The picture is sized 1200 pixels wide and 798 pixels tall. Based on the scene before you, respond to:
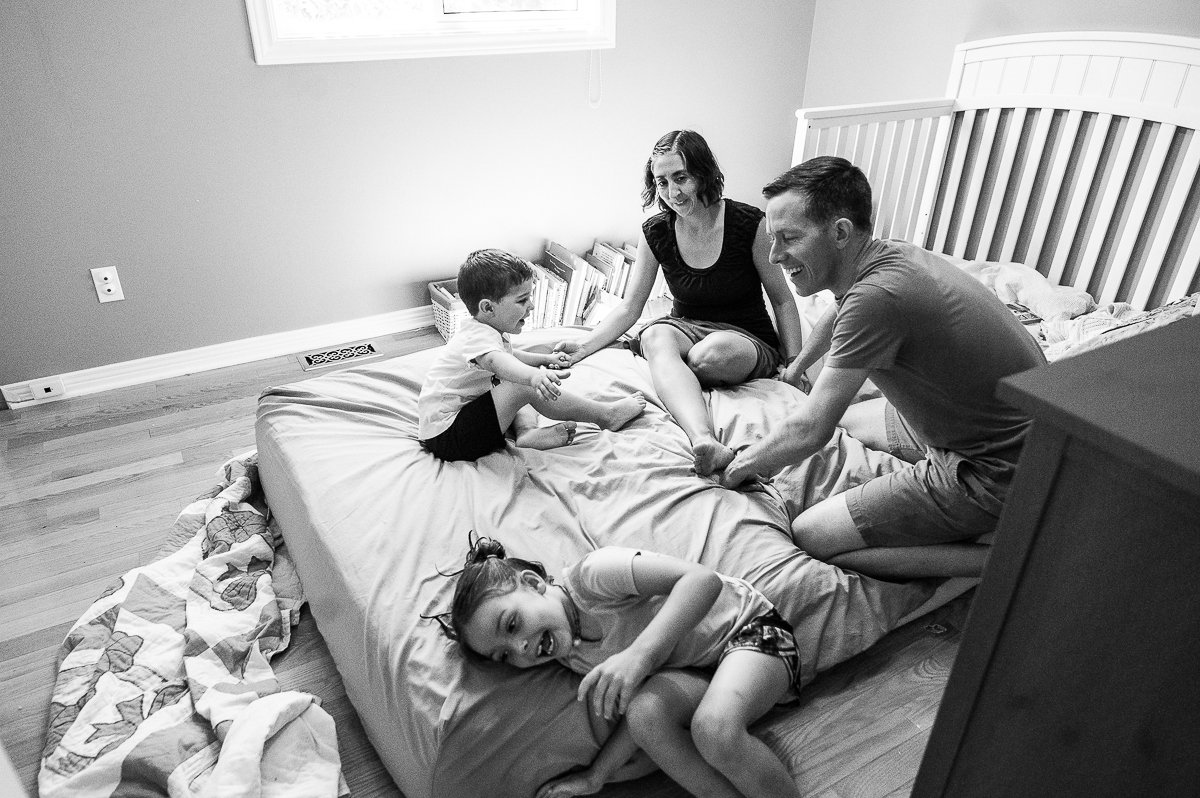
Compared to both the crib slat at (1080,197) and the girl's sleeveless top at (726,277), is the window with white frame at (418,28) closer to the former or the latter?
the girl's sleeveless top at (726,277)

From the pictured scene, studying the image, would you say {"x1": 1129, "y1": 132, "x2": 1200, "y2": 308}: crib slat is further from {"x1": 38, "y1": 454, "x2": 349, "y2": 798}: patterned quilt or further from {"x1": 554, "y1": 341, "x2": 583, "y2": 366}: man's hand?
{"x1": 38, "y1": 454, "x2": 349, "y2": 798}: patterned quilt

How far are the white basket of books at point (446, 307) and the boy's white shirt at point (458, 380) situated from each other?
1.13 metres

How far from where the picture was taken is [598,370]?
2.08m

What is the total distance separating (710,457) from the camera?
5.43 feet

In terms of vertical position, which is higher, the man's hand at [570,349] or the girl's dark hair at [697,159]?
the girl's dark hair at [697,159]

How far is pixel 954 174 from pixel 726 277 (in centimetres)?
139

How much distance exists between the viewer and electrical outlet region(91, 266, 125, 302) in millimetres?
2557

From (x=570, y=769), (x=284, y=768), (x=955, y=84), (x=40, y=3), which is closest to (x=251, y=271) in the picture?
(x=40, y=3)

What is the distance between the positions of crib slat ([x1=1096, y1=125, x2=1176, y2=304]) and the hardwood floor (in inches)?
57.5

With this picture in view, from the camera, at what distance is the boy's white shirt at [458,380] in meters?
1.74

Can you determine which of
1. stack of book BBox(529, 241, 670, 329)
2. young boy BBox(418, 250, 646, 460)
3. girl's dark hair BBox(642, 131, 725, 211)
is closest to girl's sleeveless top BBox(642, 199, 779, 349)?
girl's dark hair BBox(642, 131, 725, 211)

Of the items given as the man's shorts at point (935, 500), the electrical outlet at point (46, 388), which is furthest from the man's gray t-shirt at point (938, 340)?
the electrical outlet at point (46, 388)

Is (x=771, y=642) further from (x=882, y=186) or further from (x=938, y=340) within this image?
(x=882, y=186)

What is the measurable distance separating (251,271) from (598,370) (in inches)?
59.1
